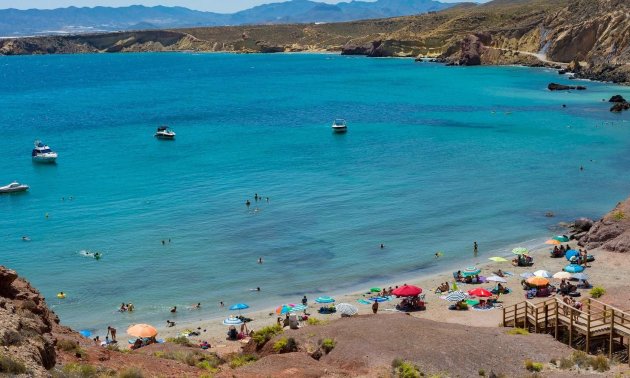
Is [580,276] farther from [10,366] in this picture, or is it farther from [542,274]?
[10,366]

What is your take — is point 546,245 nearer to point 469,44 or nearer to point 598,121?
point 598,121

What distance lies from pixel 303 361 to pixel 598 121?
7192 cm

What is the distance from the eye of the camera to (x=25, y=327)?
1781cm

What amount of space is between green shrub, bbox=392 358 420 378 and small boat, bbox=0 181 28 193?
148 feet

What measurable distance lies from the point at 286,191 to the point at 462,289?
2220 centimetres

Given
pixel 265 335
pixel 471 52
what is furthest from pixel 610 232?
pixel 471 52

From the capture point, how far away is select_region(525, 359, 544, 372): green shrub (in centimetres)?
2150

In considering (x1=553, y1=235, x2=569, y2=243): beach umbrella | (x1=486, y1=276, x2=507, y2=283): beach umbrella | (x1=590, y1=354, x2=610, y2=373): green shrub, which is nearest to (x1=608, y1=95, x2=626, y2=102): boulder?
(x1=553, y1=235, x2=569, y2=243): beach umbrella

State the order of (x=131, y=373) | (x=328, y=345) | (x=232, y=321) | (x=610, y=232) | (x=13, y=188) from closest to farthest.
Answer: (x=131, y=373) → (x=328, y=345) → (x=232, y=321) → (x=610, y=232) → (x=13, y=188)

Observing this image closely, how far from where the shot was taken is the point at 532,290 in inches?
1377

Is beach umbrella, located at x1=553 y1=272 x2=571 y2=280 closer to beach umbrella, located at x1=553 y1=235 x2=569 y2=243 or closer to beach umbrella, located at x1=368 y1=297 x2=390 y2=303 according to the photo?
beach umbrella, located at x1=553 y1=235 x2=569 y2=243

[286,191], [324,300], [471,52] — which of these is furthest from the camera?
[471,52]

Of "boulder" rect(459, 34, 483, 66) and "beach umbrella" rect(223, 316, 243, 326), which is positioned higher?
"boulder" rect(459, 34, 483, 66)

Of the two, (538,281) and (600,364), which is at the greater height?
(600,364)
